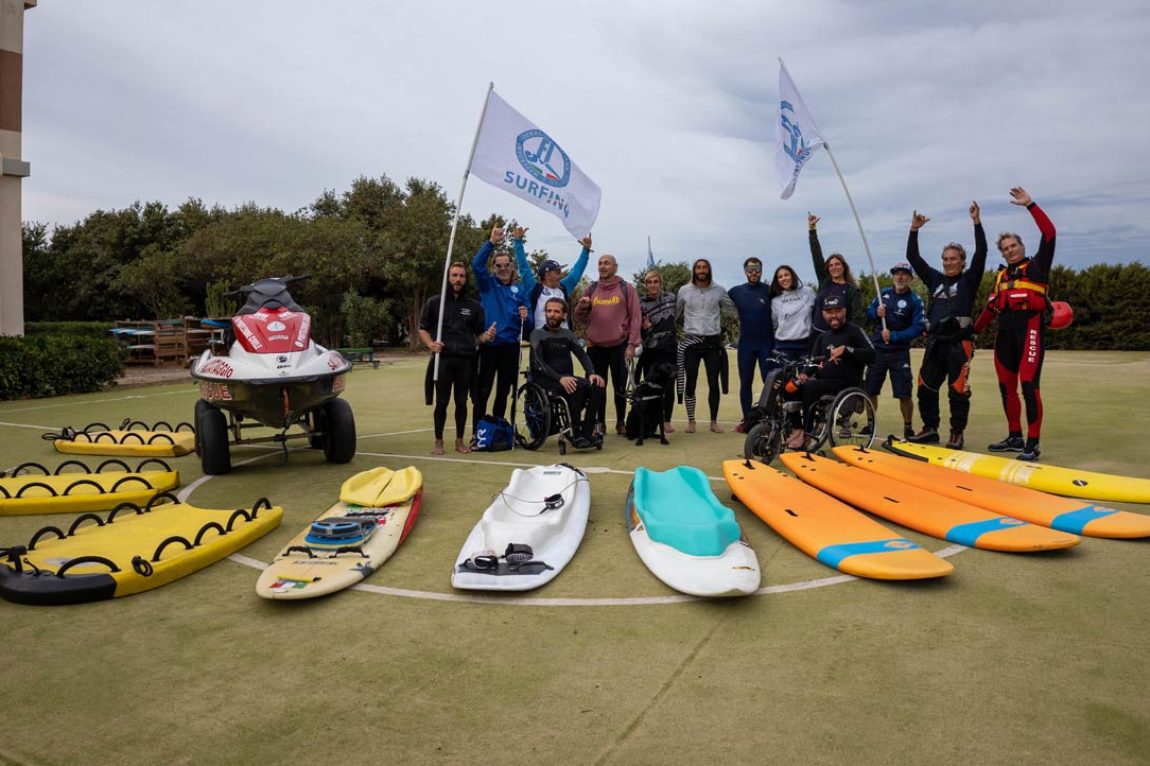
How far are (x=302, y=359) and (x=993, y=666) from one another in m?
5.25

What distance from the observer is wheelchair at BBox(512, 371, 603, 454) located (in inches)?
283

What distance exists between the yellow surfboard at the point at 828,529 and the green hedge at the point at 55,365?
493 inches

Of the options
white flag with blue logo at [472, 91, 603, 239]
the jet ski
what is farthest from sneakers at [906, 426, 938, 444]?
the jet ski

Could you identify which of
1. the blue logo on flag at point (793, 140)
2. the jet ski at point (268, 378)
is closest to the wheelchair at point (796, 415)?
the blue logo on flag at point (793, 140)

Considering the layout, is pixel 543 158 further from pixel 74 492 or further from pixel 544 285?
pixel 74 492

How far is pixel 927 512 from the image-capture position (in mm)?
4605

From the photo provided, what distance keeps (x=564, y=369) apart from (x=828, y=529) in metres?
3.55

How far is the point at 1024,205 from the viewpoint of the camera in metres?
6.37

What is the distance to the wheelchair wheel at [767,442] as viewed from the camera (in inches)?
246

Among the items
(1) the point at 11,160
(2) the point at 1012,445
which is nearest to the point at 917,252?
(2) the point at 1012,445

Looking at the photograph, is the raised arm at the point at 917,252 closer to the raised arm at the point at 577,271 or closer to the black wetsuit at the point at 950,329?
the black wetsuit at the point at 950,329

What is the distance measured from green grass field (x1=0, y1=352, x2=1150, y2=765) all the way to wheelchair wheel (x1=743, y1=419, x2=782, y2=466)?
6.15 feet

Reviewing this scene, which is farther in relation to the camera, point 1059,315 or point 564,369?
point 564,369

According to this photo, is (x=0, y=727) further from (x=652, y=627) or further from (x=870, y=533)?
(x=870, y=533)
